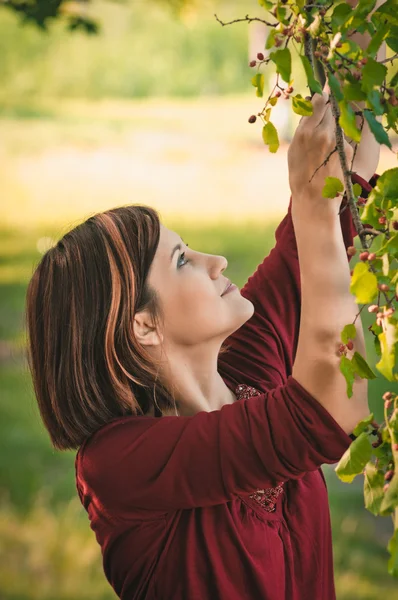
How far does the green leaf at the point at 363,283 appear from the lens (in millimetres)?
679

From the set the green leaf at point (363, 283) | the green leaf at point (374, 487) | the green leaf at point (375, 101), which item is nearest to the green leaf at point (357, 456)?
the green leaf at point (374, 487)

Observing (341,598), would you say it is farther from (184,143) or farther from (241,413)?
(241,413)

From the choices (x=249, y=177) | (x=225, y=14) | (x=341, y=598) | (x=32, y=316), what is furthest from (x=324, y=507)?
(x=225, y=14)

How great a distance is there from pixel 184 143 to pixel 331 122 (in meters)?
2.54

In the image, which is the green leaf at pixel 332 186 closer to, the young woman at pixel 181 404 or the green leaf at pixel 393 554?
the young woman at pixel 181 404

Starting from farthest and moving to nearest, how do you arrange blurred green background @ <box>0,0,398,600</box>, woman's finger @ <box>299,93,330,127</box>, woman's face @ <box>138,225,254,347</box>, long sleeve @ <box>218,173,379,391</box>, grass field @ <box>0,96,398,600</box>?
blurred green background @ <box>0,0,398,600</box>, grass field @ <box>0,96,398,600</box>, long sleeve @ <box>218,173,379,391</box>, woman's face @ <box>138,225,254,347</box>, woman's finger @ <box>299,93,330,127</box>

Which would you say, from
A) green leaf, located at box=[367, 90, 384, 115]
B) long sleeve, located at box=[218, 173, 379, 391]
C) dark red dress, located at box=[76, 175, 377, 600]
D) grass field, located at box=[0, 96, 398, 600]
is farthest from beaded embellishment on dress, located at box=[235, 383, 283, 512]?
grass field, located at box=[0, 96, 398, 600]

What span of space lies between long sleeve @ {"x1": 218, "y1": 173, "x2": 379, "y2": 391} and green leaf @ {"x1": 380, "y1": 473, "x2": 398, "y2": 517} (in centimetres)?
44

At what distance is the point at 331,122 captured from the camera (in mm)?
899

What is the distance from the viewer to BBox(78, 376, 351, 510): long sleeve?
90cm

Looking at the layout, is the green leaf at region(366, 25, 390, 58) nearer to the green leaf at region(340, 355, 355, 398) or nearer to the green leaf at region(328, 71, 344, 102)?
the green leaf at region(328, 71, 344, 102)

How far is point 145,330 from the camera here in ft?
3.50

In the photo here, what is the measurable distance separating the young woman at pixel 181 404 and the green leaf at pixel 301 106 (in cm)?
8

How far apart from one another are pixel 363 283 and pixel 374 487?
17 cm
